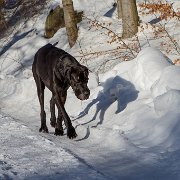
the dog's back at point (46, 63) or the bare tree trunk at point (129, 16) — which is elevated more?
the bare tree trunk at point (129, 16)

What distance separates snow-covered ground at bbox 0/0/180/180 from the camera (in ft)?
16.3

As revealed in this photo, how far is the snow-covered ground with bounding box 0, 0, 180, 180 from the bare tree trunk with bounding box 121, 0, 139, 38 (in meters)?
3.76

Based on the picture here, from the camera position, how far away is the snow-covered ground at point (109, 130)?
4972 millimetres

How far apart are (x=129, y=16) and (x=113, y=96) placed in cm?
Answer: 539

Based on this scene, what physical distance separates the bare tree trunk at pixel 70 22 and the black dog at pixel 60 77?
23.2ft

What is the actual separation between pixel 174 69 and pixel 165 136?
1.97 m

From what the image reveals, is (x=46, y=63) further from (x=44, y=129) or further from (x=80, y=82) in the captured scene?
(x=80, y=82)

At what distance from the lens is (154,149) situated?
5648 mm

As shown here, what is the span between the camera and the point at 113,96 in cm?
843

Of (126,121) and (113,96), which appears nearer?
(126,121)

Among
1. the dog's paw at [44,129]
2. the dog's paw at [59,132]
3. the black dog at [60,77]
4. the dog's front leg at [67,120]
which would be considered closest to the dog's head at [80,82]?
the black dog at [60,77]

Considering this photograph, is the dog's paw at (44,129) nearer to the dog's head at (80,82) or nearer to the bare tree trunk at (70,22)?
the dog's head at (80,82)

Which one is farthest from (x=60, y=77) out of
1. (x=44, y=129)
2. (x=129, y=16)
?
(x=129, y=16)

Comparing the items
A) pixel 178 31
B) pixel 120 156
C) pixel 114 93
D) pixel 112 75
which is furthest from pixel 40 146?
pixel 178 31
